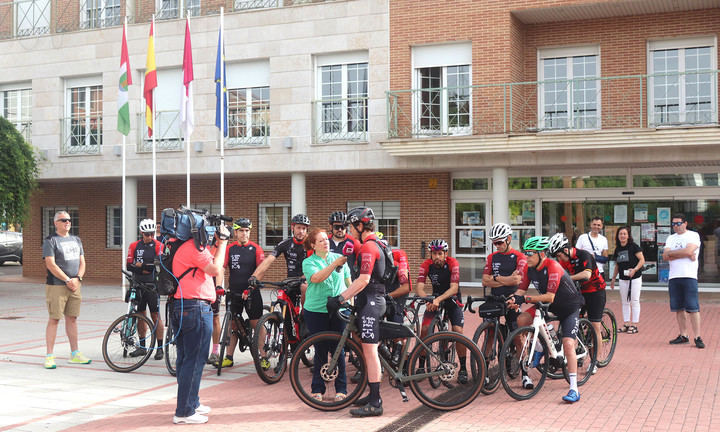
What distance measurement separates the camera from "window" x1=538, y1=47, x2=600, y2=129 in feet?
61.9

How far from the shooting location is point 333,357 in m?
6.88

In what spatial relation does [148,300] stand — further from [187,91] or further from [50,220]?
[50,220]

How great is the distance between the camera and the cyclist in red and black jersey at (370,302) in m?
6.62

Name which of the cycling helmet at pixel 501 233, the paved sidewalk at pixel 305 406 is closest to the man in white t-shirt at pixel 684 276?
the paved sidewalk at pixel 305 406

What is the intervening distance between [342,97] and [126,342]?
12063mm

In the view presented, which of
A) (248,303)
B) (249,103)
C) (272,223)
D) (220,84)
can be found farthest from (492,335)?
(272,223)

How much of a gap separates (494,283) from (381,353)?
6.14ft

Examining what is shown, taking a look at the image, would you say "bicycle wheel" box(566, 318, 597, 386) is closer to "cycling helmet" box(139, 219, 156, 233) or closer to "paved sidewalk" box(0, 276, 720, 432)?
"paved sidewalk" box(0, 276, 720, 432)

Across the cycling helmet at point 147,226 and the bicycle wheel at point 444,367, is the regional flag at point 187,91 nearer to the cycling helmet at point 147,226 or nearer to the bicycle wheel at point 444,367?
the cycling helmet at point 147,226

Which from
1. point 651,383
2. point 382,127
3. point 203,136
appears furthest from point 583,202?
point 651,383

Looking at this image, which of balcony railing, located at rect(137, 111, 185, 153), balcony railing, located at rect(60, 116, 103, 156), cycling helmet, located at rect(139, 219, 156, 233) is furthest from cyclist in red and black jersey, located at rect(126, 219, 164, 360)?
balcony railing, located at rect(60, 116, 103, 156)

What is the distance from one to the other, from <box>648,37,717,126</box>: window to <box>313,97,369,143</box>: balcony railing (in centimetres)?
706

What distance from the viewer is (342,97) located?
20.0 metres

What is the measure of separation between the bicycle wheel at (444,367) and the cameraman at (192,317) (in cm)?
188
